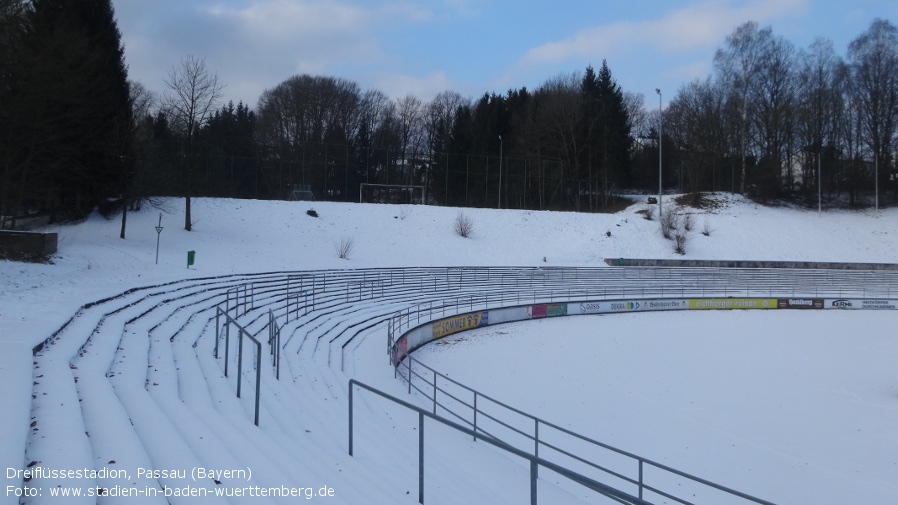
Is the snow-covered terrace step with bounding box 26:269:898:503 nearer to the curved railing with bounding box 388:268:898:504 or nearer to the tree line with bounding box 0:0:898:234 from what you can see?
the curved railing with bounding box 388:268:898:504

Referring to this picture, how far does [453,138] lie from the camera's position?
6569cm

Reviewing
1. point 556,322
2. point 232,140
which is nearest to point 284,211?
point 232,140

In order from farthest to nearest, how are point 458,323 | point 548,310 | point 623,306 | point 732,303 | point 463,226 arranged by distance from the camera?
1. point 463,226
2. point 732,303
3. point 623,306
4. point 548,310
5. point 458,323

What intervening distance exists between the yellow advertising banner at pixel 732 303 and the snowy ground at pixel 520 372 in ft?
7.48

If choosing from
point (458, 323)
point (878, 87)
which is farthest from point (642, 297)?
point (878, 87)

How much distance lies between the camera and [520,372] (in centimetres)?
1694

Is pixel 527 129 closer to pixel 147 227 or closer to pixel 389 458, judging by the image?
pixel 147 227

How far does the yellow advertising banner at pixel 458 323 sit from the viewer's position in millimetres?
22253

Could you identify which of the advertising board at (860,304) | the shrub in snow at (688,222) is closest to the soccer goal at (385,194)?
the shrub in snow at (688,222)

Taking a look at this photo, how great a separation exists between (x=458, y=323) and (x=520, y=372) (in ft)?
24.0

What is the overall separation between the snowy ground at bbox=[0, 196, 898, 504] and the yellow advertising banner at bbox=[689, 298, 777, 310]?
2.28m

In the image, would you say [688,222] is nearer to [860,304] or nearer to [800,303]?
[800,303]

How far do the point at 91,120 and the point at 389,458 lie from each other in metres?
29.3

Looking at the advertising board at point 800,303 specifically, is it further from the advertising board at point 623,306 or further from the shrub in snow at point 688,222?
the shrub in snow at point 688,222
